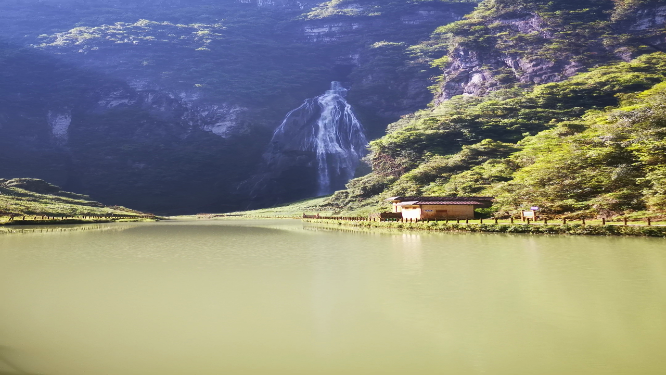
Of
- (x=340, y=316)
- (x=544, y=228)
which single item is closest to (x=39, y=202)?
(x=544, y=228)

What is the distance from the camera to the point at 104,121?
15438 cm

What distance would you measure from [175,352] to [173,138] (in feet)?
498

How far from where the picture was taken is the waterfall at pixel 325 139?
137625 millimetres

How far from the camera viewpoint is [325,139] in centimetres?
14688

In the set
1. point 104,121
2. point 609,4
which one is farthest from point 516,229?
point 104,121

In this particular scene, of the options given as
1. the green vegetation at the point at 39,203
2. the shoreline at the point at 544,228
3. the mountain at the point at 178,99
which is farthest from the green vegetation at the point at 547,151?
the mountain at the point at 178,99

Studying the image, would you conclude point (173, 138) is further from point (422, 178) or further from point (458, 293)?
A: point (458, 293)

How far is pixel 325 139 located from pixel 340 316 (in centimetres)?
13544

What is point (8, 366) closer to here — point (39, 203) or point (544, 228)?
point (544, 228)

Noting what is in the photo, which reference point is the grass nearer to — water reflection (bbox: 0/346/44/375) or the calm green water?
the calm green water

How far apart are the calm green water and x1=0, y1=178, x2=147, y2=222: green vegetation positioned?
4902 cm

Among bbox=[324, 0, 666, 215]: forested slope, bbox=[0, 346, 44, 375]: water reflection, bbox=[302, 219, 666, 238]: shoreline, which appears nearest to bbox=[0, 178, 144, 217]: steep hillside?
bbox=[324, 0, 666, 215]: forested slope

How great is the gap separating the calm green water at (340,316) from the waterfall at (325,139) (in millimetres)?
110710

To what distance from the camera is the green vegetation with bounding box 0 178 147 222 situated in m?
65.6
